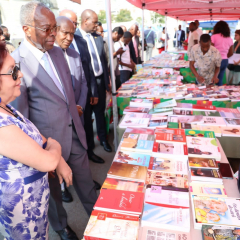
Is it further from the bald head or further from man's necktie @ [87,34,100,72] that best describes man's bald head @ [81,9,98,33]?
the bald head

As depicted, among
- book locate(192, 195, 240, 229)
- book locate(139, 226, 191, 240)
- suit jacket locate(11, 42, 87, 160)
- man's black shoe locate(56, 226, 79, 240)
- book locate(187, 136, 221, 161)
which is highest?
suit jacket locate(11, 42, 87, 160)

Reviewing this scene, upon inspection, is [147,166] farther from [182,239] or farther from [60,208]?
[60,208]

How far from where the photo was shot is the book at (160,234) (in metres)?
0.90

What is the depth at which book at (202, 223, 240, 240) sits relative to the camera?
88 cm

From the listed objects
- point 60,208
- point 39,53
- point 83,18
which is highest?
point 83,18

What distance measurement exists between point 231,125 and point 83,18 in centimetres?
197

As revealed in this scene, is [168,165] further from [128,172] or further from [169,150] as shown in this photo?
[128,172]

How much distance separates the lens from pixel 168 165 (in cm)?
132

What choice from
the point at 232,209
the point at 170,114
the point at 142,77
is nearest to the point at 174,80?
the point at 142,77

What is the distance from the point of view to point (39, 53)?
1.32 m

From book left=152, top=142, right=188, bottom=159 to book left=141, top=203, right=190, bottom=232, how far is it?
42cm

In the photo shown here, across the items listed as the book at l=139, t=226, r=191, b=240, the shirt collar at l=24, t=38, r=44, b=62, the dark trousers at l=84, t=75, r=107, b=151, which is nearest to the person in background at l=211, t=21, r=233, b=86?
the dark trousers at l=84, t=75, r=107, b=151

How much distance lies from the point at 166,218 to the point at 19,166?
68 centimetres

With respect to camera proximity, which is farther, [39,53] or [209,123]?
[209,123]
